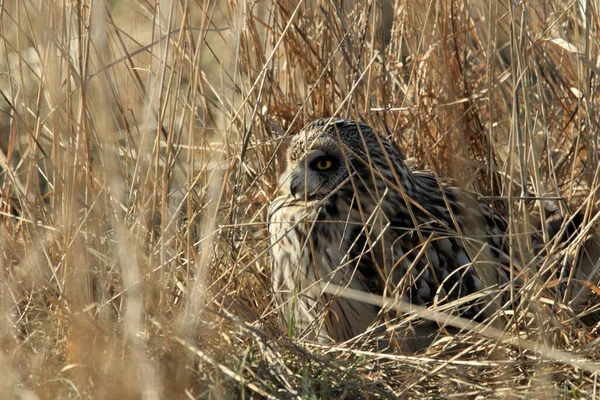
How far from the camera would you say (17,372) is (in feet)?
6.02

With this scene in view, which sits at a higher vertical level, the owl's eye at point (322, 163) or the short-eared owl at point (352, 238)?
the owl's eye at point (322, 163)

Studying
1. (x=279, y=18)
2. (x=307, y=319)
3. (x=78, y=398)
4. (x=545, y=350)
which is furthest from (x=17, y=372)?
(x=279, y=18)

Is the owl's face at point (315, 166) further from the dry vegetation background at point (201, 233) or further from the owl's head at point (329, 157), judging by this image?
the dry vegetation background at point (201, 233)

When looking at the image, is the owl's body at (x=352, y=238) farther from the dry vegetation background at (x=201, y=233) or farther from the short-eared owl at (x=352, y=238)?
the dry vegetation background at (x=201, y=233)

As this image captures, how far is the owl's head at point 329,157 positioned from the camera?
2389 mm

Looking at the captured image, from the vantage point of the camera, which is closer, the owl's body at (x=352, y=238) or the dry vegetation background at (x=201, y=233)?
the dry vegetation background at (x=201, y=233)

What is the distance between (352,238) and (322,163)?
245 millimetres

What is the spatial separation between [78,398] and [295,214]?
0.96m

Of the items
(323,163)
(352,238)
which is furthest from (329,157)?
(352,238)

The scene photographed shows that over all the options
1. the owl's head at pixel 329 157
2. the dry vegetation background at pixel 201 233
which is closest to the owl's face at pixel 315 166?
the owl's head at pixel 329 157

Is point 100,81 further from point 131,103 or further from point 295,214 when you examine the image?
point 295,214

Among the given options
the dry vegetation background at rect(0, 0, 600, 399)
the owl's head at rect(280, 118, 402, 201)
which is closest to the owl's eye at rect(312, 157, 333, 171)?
the owl's head at rect(280, 118, 402, 201)

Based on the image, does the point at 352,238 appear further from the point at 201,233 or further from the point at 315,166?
the point at 201,233

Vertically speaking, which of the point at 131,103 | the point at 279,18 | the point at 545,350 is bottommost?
the point at 545,350
